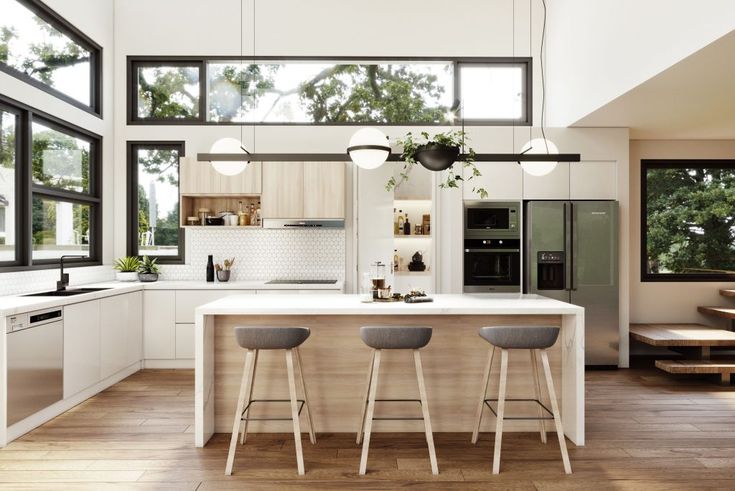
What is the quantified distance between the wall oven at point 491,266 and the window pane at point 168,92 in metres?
3.70

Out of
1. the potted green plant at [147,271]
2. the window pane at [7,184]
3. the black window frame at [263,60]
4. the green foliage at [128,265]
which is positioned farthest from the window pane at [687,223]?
the window pane at [7,184]

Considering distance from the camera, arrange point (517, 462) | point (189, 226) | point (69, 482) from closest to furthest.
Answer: point (69, 482), point (517, 462), point (189, 226)

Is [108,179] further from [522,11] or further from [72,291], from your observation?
[522,11]

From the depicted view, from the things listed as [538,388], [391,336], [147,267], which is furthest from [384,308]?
[147,267]

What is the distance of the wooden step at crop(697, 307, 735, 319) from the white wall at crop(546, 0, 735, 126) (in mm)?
2815

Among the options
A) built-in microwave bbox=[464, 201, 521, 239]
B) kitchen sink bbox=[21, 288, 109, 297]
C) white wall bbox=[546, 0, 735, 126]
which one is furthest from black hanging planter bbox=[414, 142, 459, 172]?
kitchen sink bbox=[21, 288, 109, 297]

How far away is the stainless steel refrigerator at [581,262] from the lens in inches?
217

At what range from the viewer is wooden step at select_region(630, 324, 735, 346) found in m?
5.14

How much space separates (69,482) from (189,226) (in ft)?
10.7

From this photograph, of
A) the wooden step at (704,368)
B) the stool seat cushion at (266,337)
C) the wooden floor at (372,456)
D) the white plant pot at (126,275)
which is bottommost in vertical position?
the wooden floor at (372,456)

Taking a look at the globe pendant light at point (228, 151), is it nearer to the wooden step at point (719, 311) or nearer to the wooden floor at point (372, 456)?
the wooden floor at point (372, 456)

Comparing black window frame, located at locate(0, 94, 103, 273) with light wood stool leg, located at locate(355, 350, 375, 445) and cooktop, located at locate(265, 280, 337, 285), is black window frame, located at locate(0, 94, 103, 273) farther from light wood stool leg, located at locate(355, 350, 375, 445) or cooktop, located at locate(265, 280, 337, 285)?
light wood stool leg, located at locate(355, 350, 375, 445)

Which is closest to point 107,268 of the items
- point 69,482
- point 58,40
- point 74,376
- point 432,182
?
point 74,376

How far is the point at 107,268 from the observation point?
580 cm
